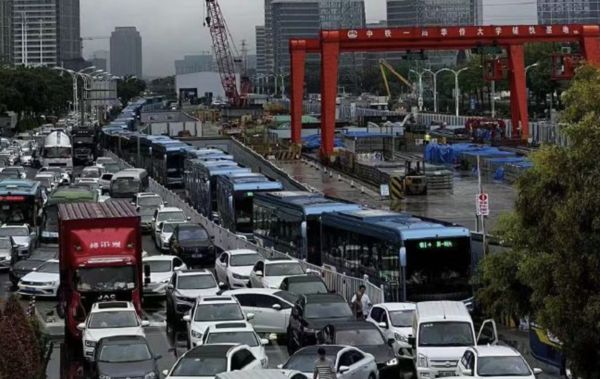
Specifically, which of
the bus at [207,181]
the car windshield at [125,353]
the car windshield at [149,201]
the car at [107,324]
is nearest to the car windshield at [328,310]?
the car at [107,324]

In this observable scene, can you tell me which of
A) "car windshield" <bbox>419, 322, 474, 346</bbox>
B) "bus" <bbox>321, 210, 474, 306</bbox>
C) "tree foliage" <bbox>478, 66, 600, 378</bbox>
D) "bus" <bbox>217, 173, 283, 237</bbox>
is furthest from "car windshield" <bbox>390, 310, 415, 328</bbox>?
"bus" <bbox>217, 173, 283, 237</bbox>

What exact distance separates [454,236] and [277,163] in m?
51.8

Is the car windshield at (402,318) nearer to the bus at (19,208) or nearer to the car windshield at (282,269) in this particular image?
the car windshield at (282,269)

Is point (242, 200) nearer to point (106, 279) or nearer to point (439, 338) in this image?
point (106, 279)

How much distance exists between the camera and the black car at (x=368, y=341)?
20266mm

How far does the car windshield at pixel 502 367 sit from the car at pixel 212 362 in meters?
3.44

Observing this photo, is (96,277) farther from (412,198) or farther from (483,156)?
(483,156)

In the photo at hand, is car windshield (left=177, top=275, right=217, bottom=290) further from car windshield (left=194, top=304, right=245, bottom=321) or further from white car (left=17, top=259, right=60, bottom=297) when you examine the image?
white car (left=17, top=259, right=60, bottom=297)

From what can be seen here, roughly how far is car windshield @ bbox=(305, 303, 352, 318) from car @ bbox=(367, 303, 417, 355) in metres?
0.59

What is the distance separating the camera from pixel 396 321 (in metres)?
22.9

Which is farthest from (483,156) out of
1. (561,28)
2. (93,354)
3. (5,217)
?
(93,354)

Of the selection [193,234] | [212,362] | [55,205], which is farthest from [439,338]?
[55,205]

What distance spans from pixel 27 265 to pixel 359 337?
15.7m

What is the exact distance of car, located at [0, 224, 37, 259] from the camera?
123 feet
